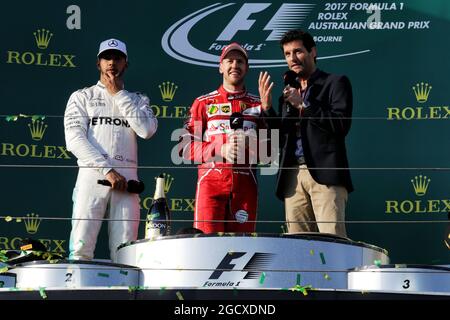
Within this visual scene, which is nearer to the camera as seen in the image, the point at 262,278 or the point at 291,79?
the point at 262,278

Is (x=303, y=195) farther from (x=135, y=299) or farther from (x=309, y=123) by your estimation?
(x=135, y=299)

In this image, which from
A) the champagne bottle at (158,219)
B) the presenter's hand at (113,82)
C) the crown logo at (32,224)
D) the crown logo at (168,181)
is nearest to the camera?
the champagne bottle at (158,219)

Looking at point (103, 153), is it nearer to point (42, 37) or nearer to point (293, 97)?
point (293, 97)

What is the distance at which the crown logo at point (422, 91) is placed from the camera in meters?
5.72

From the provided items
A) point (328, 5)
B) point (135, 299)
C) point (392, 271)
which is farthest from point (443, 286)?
point (328, 5)

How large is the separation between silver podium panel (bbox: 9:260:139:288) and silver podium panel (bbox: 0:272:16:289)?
1.0 inches

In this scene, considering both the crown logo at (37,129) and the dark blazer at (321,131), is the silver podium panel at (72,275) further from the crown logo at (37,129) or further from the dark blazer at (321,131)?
the crown logo at (37,129)

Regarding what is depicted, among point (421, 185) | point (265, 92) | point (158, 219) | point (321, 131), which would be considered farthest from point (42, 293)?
point (421, 185)

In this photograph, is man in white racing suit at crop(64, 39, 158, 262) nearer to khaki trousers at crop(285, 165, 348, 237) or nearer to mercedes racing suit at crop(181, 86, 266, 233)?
mercedes racing suit at crop(181, 86, 266, 233)

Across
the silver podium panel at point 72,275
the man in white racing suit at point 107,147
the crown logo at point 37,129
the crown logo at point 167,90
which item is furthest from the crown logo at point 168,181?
the silver podium panel at point 72,275

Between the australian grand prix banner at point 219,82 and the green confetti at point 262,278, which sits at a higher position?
the australian grand prix banner at point 219,82

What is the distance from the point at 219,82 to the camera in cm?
582

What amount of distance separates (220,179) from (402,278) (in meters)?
1.28
